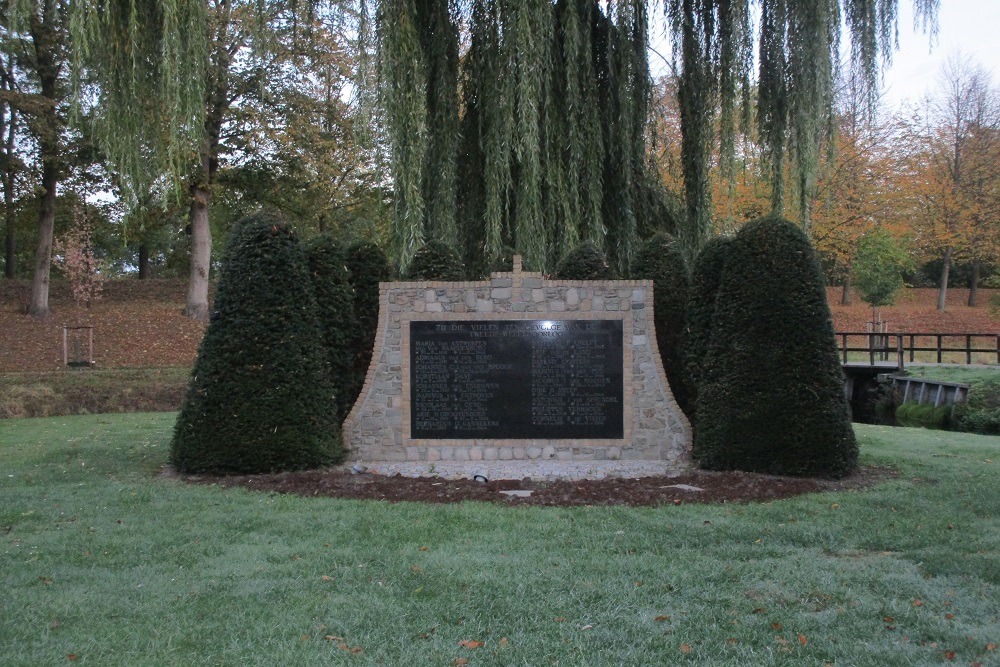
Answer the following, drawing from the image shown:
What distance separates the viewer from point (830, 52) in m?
8.72

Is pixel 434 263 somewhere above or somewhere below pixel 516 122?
below

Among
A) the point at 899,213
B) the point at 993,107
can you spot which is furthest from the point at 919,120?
the point at 899,213

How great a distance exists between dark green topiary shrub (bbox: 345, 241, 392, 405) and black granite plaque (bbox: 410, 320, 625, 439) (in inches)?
36.4

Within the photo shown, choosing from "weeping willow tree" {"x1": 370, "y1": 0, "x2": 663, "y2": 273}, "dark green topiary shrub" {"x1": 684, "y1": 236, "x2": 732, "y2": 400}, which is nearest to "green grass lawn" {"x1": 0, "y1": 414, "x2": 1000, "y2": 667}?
"dark green topiary shrub" {"x1": 684, "y1": 236, "x2": 732, "y2": 400}

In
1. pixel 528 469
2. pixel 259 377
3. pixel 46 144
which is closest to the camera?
pixel 259 377

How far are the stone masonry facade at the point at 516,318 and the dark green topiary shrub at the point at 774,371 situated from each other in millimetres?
572

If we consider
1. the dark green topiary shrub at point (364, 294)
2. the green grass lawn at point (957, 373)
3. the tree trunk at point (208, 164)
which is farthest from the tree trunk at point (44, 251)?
the green grass lawn at point (957, 373)

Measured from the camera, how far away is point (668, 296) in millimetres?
9602

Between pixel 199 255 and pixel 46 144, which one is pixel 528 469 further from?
pixel 46 144

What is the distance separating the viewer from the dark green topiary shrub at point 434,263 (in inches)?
360

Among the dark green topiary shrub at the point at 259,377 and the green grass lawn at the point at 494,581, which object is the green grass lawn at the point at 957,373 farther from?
the dark green topiary shrub at the point at 259,377

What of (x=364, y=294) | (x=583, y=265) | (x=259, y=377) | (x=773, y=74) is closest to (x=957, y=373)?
(x=773, y=74)

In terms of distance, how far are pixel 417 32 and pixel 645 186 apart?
3678mm

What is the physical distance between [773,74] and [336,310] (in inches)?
232
